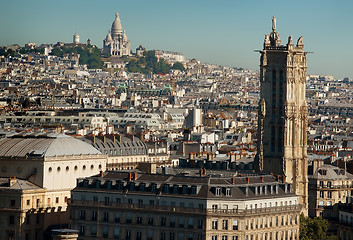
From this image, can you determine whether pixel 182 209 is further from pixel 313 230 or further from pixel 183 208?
pixel 313 230

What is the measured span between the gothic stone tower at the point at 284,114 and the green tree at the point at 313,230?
20.9ft

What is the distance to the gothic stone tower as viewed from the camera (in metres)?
90.6

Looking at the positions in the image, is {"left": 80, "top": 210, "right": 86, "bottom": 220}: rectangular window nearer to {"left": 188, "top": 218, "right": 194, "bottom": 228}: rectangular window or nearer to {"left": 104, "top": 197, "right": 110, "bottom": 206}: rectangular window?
{"left": 104, "top": 197, "right": 110, "bottom": 206}: rectangular window

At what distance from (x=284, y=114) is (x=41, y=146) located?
1753cm

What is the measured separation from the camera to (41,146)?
8575 cm

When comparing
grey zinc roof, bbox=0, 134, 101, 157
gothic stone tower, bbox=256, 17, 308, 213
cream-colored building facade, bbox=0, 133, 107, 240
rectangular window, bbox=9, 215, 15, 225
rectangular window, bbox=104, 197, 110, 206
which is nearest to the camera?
rectangular window, bbox=104, 197, 110, 206

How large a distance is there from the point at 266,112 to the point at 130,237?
22.2 m

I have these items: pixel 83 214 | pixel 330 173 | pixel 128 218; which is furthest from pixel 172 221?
pixel 330 173

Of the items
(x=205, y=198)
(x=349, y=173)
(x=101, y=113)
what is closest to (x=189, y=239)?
(x=205, y=198)

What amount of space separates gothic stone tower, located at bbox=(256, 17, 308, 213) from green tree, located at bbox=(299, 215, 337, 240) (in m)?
6.38

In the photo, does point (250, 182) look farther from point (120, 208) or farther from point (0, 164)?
point (0, 164)

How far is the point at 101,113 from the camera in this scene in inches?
6885

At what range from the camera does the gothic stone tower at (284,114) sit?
297 ft

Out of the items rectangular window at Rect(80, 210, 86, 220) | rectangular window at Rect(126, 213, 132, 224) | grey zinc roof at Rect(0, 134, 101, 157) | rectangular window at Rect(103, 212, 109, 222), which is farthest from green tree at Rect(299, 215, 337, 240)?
grey zinc roof at Rect(0, 134, 101, 157)
